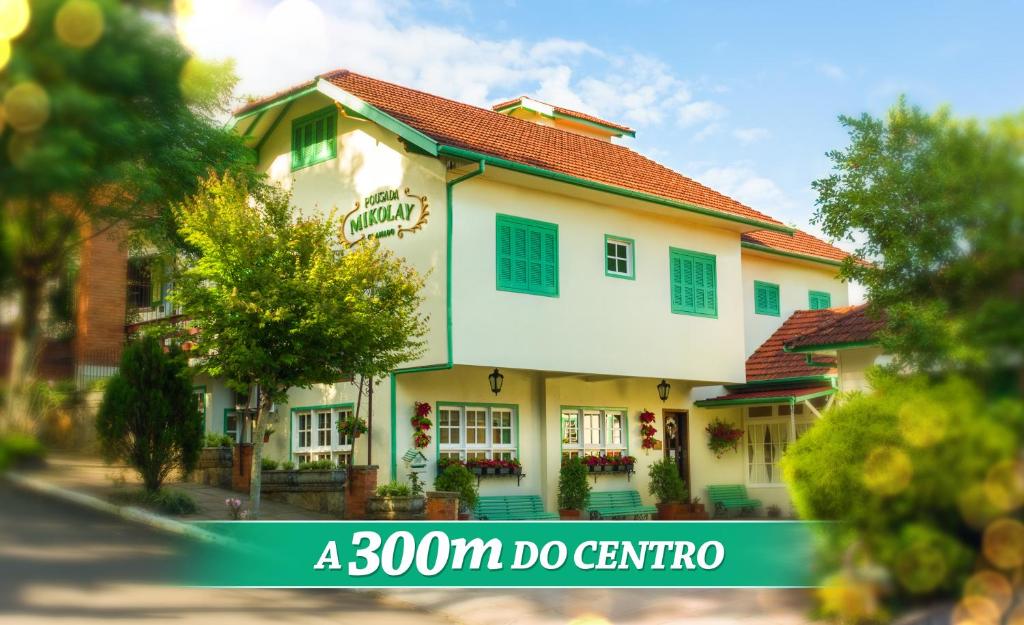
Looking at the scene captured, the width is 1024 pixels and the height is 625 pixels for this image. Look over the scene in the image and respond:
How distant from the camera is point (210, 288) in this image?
11609mm

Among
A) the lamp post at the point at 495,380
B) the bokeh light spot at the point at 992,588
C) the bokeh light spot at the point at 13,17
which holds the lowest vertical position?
the bokeh light spot at the point at 992,588

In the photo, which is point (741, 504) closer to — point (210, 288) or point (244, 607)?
point (210, 288)

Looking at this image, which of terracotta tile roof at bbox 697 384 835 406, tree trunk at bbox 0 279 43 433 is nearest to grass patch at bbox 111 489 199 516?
tree trunk at bbox 0 279 43 433

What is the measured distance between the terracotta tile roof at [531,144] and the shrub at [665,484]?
499 centimetres

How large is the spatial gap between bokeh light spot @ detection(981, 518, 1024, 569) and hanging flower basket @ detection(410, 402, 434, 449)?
12.2 meters

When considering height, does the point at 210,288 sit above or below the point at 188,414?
above

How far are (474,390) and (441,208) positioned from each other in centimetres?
330

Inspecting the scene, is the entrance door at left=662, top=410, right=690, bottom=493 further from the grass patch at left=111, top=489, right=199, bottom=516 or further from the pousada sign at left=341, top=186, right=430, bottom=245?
the grass patch at left=111, top=489, right=199, bottom=516

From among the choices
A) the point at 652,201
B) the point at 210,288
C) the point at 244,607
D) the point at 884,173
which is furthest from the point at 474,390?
the point at 884,173

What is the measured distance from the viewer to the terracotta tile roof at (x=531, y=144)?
1577 cm

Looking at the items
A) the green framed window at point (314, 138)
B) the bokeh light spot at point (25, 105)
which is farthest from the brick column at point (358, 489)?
the bokeh light spot at point (25, 105)

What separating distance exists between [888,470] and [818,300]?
20611 mm

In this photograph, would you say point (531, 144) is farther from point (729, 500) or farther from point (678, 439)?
point (729, 500)

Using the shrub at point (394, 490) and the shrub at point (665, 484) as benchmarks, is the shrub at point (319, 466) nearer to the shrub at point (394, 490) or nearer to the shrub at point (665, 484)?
the shrub at point (394, 490)
